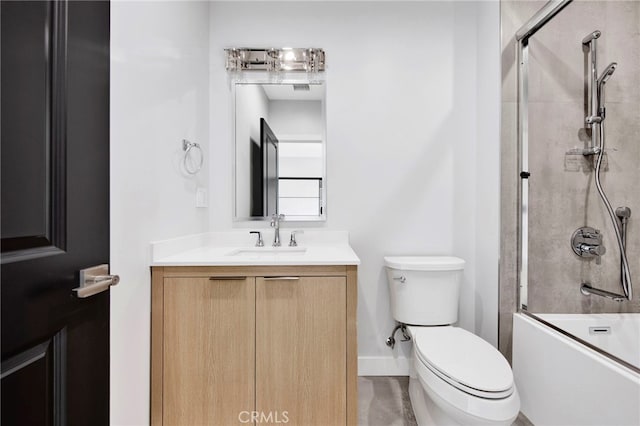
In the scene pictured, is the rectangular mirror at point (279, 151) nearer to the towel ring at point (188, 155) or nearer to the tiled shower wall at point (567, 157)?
the towel ring at point (188, 155)

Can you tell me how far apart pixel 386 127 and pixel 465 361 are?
53.5 inches

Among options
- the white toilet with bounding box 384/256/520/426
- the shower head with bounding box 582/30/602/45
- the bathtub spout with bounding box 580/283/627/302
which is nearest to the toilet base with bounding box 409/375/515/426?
the white toilet with bounding box 384/256/520/426

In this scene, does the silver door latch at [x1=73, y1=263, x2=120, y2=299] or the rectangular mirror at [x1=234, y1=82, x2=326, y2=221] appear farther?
the rectangular mirror at [x1=234, y1=82, x2=326, y2=221]

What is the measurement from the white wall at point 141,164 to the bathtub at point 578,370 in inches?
67.3

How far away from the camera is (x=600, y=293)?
1.56 m

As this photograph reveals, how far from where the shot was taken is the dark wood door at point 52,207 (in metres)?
0.59

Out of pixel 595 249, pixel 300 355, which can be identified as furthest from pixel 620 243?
pixel 300 355

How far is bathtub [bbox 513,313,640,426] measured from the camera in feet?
3.63

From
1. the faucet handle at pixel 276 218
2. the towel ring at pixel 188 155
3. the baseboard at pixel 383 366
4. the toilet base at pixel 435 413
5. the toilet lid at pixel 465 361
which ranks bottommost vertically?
the baseboard at pixel 383 366

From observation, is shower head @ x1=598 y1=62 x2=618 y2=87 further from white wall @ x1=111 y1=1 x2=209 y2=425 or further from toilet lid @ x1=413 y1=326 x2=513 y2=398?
white wall @ x1=111 y1=1 x2=209 y2=425

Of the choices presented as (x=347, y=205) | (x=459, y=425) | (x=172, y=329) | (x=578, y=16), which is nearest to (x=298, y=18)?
(x=347, y=205)

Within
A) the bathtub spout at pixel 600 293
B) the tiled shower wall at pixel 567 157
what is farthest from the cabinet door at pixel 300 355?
the bathtub spout at pixel 600 293

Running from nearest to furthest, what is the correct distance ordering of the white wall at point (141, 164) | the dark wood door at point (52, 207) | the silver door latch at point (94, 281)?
the dark wood door at point (52, 207) < the silver door latch at point (94, 281) < the white wall at point (141, 164)

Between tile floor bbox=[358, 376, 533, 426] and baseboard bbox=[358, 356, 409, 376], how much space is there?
0.10 ft
